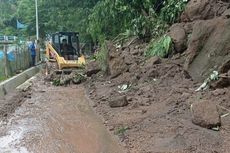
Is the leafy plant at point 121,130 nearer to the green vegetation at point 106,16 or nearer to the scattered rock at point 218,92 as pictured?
the scattered rock at point 218,92

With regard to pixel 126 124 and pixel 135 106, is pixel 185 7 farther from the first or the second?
pixel 126 124

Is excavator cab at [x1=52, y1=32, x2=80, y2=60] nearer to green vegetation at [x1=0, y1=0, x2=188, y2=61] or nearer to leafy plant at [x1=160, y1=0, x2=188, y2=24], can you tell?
green vegetation at [x1=0, y1=0, x2=188, y2=61]

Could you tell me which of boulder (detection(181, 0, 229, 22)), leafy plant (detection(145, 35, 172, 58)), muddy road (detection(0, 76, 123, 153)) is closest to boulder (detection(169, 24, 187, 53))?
leafy plant (detection(145, 35, 172, 58))

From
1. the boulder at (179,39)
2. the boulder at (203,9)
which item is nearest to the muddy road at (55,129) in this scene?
the boulder at (179,39)

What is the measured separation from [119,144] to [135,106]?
10.6 ft

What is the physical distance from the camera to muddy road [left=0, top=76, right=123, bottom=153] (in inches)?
376

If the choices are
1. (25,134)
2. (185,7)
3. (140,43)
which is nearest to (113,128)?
(25,134)

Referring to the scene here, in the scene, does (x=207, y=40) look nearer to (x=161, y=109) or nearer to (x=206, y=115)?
(x=161, y=109)

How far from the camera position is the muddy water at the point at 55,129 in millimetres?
9539

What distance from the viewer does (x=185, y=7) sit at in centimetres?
1783

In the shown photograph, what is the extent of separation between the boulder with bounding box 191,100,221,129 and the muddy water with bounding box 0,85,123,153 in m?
1.87

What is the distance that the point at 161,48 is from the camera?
17203mm

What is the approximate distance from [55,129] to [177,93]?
3.69 m

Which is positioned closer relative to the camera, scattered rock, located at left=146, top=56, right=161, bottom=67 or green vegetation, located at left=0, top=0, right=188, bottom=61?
scattered rock, located at left=146, top=56, right=161, bottom=67
